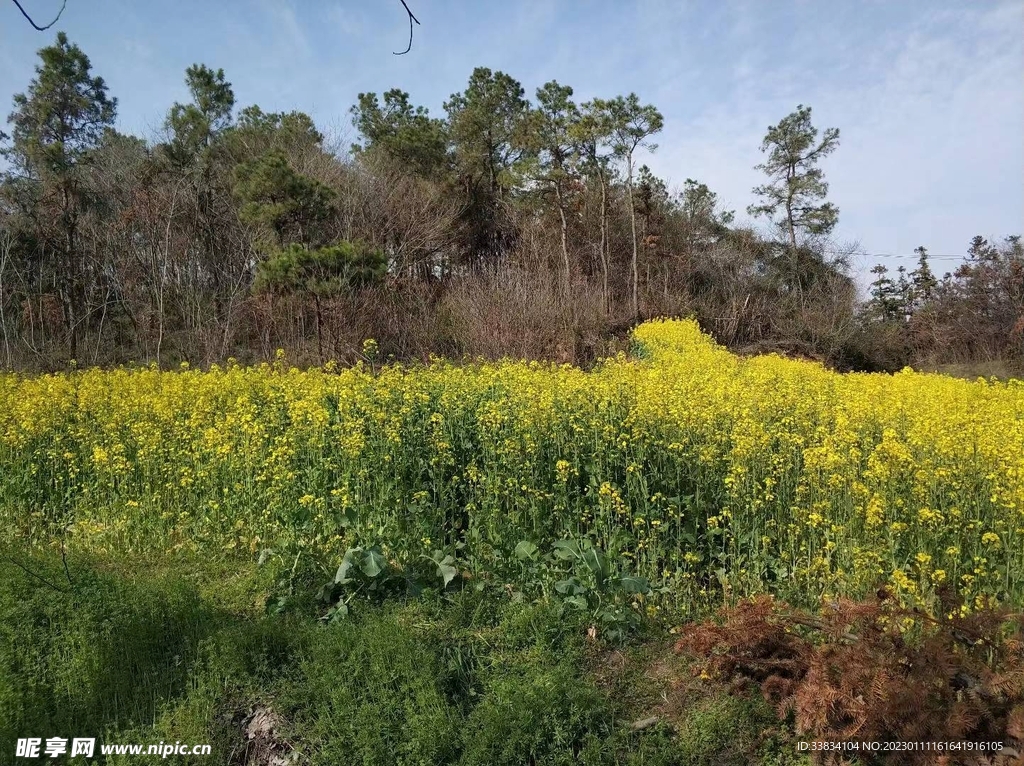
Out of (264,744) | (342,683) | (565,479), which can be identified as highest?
(565,479)

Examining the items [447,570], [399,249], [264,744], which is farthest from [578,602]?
[399,249]

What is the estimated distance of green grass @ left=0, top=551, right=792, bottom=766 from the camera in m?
2.51

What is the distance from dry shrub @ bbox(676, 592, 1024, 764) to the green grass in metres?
0.22

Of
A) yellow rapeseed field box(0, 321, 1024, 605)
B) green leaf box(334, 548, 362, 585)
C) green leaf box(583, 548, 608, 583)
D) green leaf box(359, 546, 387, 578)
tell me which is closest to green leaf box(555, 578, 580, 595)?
green leaf box(583, 548, 608, 583)

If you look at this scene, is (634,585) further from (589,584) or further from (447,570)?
(447,570)

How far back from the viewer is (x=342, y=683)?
9.26ft

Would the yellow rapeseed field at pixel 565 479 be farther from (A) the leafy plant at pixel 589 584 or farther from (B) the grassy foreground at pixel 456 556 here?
(A) the leafy plant at pixel 589 584

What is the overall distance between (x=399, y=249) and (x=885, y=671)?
73.3 ft

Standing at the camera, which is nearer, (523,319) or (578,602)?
(578,602)

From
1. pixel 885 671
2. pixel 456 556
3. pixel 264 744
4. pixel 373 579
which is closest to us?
pixel 885 671

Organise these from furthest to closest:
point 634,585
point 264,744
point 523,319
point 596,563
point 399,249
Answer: point 399,249, point 523,319, point 596,563, point 634,585, point 264,744

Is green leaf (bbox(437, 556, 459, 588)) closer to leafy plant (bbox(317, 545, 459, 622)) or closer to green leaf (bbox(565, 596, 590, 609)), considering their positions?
leafy plant (bbox(317, 545, 459, 622))

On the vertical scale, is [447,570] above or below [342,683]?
above

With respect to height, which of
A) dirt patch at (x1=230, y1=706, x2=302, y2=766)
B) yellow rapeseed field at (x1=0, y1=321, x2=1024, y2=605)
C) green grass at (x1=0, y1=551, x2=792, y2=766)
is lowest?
dirt patch at (x1=230, y1=706, x2=302, y2=766)
